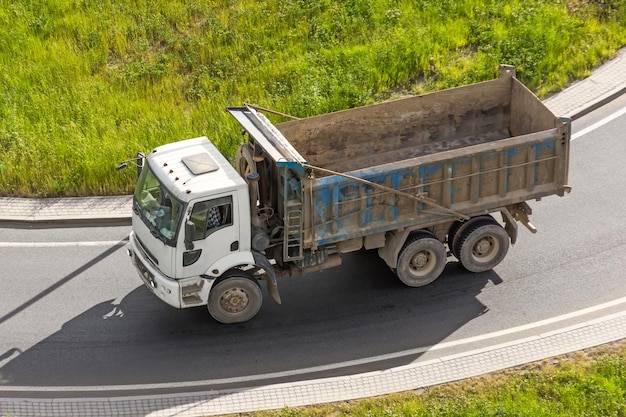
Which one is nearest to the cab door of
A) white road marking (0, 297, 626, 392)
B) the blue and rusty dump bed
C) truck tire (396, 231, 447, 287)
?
the blue and rusty dump bed

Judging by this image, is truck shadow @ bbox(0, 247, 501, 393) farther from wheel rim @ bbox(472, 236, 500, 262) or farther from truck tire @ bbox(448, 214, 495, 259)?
truck tire @ bbox(448, 214, 495, 259)

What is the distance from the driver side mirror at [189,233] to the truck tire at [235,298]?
822mm

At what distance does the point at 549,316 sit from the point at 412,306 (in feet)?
6.53

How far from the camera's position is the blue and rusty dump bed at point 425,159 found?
44.8ft

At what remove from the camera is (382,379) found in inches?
526

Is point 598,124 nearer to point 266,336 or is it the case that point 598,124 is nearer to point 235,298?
point 266,336

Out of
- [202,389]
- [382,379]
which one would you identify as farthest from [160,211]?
[382,379]

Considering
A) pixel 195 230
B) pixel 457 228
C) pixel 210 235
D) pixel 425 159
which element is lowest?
pixel 457 228

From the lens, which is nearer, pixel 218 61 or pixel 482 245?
pixel 482 245

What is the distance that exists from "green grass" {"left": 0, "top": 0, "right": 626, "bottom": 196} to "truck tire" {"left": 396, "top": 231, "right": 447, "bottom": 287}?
511cm

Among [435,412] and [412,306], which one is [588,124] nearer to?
[412,306]

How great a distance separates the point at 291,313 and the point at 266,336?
2.03 ft

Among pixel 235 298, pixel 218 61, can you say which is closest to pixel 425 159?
pixel 235 298

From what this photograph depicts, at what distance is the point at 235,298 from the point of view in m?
14.0
